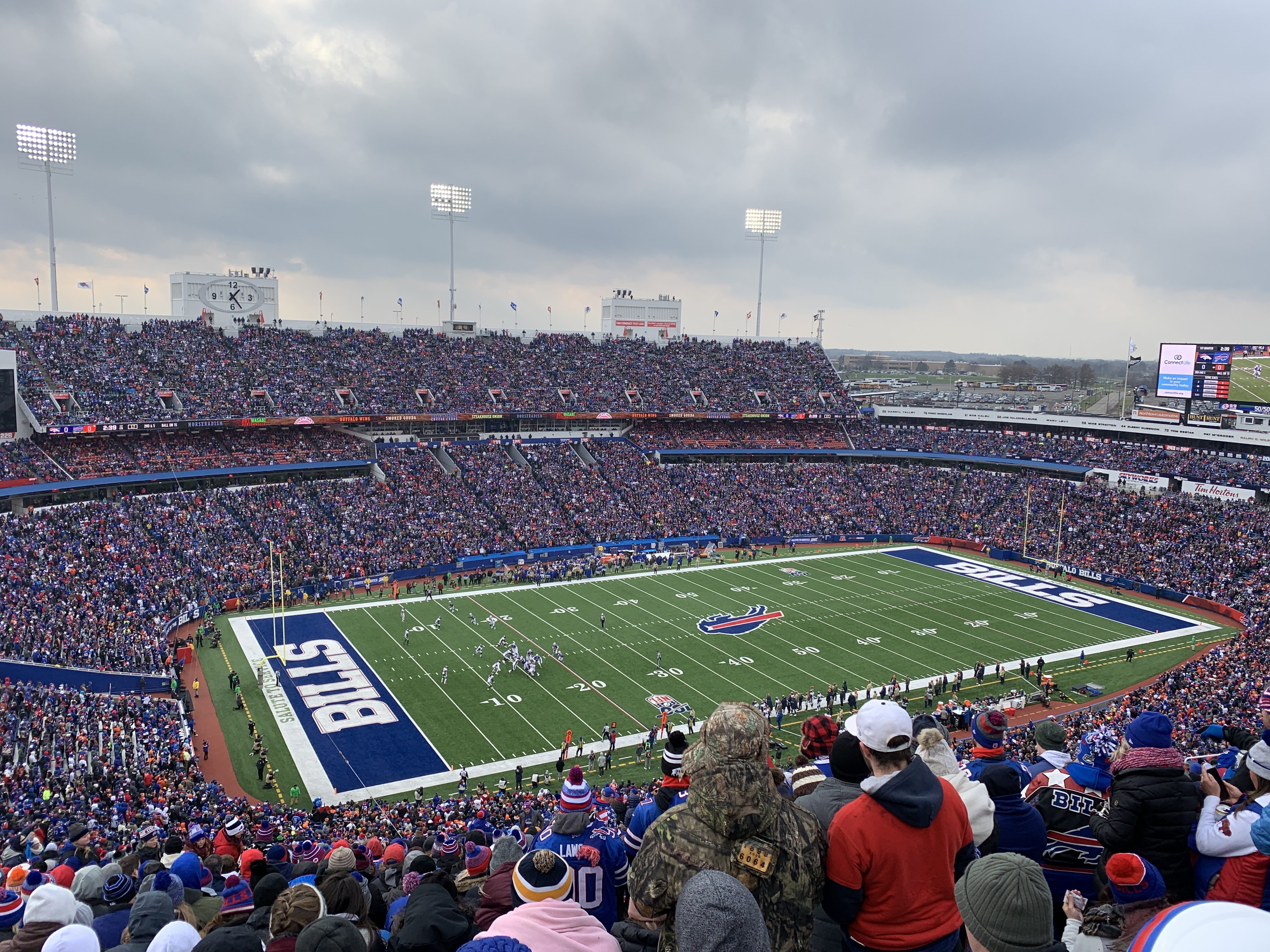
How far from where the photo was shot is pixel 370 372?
190 ft

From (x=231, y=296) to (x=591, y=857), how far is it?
204 ft

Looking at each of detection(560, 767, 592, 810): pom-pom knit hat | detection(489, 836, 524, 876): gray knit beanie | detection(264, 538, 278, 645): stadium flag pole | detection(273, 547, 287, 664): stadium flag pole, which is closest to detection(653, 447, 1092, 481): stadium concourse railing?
detection(273, 547, 287, 664): stadium flag pole

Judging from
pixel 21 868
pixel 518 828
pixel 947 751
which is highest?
pixel 947 751

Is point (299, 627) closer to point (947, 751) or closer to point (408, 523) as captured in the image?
point (408, 523)

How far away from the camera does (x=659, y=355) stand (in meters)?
71.3

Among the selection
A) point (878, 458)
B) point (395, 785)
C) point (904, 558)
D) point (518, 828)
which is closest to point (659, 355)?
point (878, 458)

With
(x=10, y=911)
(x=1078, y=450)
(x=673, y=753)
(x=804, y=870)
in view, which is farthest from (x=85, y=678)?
(x=1078, y=450)

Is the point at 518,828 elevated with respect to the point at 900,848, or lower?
lower

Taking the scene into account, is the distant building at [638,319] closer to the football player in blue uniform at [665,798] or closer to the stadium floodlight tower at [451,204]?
the stadium floodlight tower at [451,204]

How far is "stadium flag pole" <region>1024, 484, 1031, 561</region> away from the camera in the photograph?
5053 centimetres

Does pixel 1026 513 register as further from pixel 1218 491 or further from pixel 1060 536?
pixel 1218 491

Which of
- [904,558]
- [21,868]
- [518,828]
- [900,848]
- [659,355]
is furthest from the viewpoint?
[659,355]

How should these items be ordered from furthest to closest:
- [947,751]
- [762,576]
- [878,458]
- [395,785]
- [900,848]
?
[878,458] → [762,576] → [395,785] → [947,751] → [900,848]

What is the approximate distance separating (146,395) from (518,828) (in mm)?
41308
